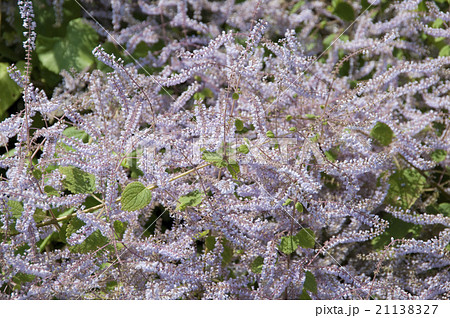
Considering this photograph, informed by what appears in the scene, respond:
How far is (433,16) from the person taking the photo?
2713mm

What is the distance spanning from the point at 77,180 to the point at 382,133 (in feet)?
4.97

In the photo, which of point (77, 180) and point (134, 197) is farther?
point (77, 180)

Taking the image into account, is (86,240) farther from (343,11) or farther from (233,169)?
(343,11)

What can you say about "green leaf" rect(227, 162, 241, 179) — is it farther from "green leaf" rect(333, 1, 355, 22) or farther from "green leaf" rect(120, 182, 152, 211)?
"green leaf" rect(333, 1, 355, 22)

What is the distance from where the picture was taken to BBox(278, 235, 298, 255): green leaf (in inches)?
79.8

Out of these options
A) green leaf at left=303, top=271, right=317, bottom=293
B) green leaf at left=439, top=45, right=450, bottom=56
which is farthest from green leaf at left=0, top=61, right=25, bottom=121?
green leaf at left=439, top=45, right=450, bottom=56

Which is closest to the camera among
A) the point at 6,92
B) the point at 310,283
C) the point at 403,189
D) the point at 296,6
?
the point at 310,283

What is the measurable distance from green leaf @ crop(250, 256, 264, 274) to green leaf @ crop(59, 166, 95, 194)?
2.65ft

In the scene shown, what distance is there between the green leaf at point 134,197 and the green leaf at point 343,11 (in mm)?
1826

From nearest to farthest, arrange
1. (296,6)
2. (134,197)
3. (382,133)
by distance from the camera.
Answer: (134,197), (382,133), (296,6)

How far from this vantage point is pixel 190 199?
6.59ft

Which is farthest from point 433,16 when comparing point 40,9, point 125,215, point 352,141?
point 40,9

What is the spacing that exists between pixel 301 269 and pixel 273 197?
0.42 meters

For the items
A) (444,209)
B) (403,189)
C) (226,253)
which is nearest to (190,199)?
(226,253)
